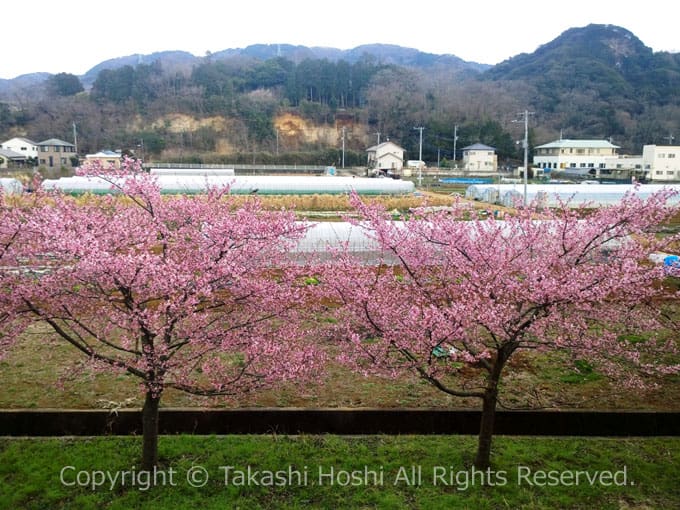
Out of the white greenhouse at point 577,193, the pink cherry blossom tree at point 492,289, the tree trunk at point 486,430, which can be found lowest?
the tree trunk at point 486,430

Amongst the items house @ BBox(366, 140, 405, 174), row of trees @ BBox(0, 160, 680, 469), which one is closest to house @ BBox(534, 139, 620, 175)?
house @ BBox(366, 140, 405, 174)

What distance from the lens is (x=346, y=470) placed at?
7.18 m

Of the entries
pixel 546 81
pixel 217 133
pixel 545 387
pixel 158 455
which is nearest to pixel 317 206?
pixel 545 387

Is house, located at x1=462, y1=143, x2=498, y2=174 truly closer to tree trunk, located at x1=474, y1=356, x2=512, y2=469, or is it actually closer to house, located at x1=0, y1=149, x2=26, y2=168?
house, located at x1=0, y1=149, x2=26, y2=168

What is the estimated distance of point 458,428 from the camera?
8.45 metres

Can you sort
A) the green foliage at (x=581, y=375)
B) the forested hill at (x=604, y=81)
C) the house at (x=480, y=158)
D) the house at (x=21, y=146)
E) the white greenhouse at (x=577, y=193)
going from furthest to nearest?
1. the forested hill at (x=604, y=81)
2. the house at (x=480, y=158)
3. the house at (x=21, y=146)
4. the white greenhouse at (x=577, y=193)
5. the green foliage at (x=581, y=375)

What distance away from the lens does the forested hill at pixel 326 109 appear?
79.4 m

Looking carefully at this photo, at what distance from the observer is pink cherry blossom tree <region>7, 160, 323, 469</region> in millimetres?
5863

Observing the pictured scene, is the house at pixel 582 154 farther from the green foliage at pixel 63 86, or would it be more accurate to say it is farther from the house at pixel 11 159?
the green foliage at pixel 63 86

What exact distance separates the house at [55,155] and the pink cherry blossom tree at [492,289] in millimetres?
68084

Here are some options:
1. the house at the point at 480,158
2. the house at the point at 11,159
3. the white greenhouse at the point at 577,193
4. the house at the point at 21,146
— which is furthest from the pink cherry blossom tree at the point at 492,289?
the house at the point at 21,146

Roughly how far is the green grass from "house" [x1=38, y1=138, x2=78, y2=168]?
66.5 m

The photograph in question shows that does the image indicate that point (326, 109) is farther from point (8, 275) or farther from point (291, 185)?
point (8, 275)

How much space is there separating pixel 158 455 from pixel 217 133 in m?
80.0
